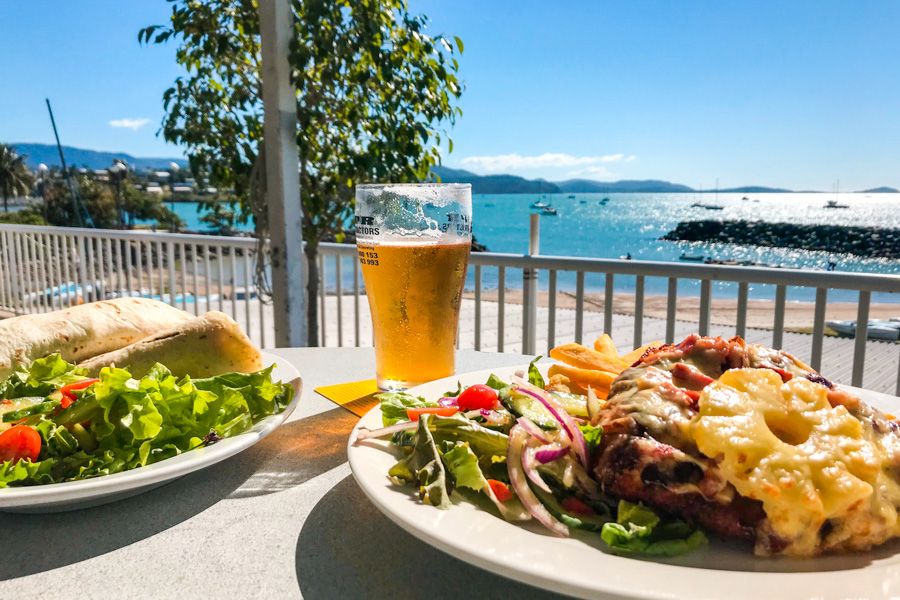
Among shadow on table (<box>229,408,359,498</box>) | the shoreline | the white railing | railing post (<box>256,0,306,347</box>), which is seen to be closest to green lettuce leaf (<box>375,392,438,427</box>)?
shadow on table (<box>229,408,359,498</box>)

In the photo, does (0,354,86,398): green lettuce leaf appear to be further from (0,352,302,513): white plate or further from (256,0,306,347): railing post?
(256,0,306,347): railing post

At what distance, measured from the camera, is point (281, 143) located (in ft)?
12.0

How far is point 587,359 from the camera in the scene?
3.29 feet

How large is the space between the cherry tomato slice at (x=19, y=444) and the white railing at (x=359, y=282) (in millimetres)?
2736

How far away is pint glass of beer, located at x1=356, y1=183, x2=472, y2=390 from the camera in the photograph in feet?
3.45

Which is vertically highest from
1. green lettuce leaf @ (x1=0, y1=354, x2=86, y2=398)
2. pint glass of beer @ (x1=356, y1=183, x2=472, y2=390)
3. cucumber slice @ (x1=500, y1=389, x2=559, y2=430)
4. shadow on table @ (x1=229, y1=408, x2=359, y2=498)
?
pint glass of beer @ (x1=356, y1=183, x2=472, y2=390)

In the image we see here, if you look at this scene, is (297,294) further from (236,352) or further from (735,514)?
(735,514)

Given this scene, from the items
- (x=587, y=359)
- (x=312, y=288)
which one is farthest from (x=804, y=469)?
(x=312, y=288)

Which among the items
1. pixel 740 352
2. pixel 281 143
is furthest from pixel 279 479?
pixel 281 143

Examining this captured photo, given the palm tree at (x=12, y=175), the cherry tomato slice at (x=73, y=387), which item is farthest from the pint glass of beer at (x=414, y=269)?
the palm tree at (x=12, y=175)

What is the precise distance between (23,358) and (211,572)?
66cm

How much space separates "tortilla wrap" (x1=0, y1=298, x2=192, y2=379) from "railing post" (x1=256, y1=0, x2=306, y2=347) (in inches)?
103

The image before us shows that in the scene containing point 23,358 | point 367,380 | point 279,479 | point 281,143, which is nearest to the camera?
point 279,479

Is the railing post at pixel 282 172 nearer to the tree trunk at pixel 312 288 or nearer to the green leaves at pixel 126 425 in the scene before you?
the tree trunk at pixel 312 288
